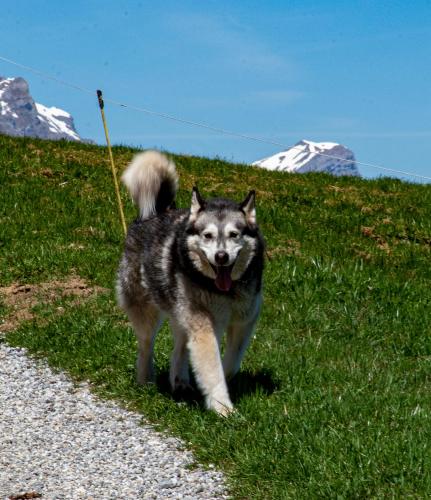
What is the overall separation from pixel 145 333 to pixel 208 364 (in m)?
1.16

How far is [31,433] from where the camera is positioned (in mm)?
7113

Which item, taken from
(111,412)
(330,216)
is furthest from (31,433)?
(330,216)

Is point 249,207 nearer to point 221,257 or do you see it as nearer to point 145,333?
point 221,257

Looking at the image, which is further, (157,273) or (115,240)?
(115,240)

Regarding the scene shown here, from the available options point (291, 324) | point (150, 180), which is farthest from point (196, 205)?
point (291, 324)

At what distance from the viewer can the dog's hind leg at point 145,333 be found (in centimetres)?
784

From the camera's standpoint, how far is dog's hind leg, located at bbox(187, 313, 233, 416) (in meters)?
6.88

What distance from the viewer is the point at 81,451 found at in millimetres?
6660

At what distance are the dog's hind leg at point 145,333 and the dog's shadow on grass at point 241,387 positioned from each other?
197 millimetres

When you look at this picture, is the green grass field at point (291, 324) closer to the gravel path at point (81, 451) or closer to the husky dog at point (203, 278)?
the gravel path at point (81, 451)

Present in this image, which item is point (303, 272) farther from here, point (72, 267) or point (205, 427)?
point (205, 427)

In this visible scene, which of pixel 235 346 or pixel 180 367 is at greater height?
pixel 235 346

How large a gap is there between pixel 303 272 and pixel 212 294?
4397mm

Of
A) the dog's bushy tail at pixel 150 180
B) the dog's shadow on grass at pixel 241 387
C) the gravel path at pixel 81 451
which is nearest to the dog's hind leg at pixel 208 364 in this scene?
the dog's shadow on grass at pixel 241 387
